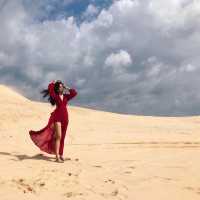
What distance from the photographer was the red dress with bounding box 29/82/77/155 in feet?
37.5

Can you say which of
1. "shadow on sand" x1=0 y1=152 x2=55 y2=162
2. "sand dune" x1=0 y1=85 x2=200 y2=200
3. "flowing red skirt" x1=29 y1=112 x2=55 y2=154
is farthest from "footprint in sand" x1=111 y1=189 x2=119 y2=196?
"flowing red skirt" x1=29 y1=112 x2=55 y2=154

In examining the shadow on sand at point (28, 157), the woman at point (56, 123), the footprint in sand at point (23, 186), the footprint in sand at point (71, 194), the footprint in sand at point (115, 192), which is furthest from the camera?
the woman at point (56, 123)

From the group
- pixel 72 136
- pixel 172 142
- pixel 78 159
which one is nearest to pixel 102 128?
pixel 72 136

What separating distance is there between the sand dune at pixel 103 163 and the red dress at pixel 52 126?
0.28 metres

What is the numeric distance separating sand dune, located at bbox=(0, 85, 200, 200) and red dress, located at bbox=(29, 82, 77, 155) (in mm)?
281

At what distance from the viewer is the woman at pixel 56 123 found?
11398 mm

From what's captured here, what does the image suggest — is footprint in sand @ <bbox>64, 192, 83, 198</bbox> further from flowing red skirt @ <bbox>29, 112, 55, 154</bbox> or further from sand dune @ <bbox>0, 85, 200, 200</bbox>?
flowing red skirt @ <bbox>29, 112, 55, 154</bbox>

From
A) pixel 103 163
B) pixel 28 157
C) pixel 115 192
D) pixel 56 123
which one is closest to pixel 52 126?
pixel 56 123

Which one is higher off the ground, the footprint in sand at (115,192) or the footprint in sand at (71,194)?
the footprint in sand at (115,192)

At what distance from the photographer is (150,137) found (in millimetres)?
17422

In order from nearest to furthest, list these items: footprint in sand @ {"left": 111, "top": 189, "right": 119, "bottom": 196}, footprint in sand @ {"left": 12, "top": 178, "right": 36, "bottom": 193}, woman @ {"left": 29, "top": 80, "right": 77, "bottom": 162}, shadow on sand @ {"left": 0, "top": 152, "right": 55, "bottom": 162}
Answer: footprint in sand @ {"left": 12, "top": 178, "right": 36, "bottom": 193}
footprint in sand @ {"left": 111, "top": 189, "right": 119, "bottom": 196}
shadow on sand @ {"left": 0, "top": 152, "right": 55, "bottom": 162}
woman @ {"left": 29, "top": 80, "right": 77, "bottom": 162}

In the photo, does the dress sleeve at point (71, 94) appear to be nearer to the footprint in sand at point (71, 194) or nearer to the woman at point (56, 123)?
the woman at point (56, 123)

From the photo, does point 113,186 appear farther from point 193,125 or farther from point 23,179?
point 193,125

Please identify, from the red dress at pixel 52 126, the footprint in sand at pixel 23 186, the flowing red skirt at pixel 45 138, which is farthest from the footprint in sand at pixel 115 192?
the flowing red skirt at pixel 45 138
